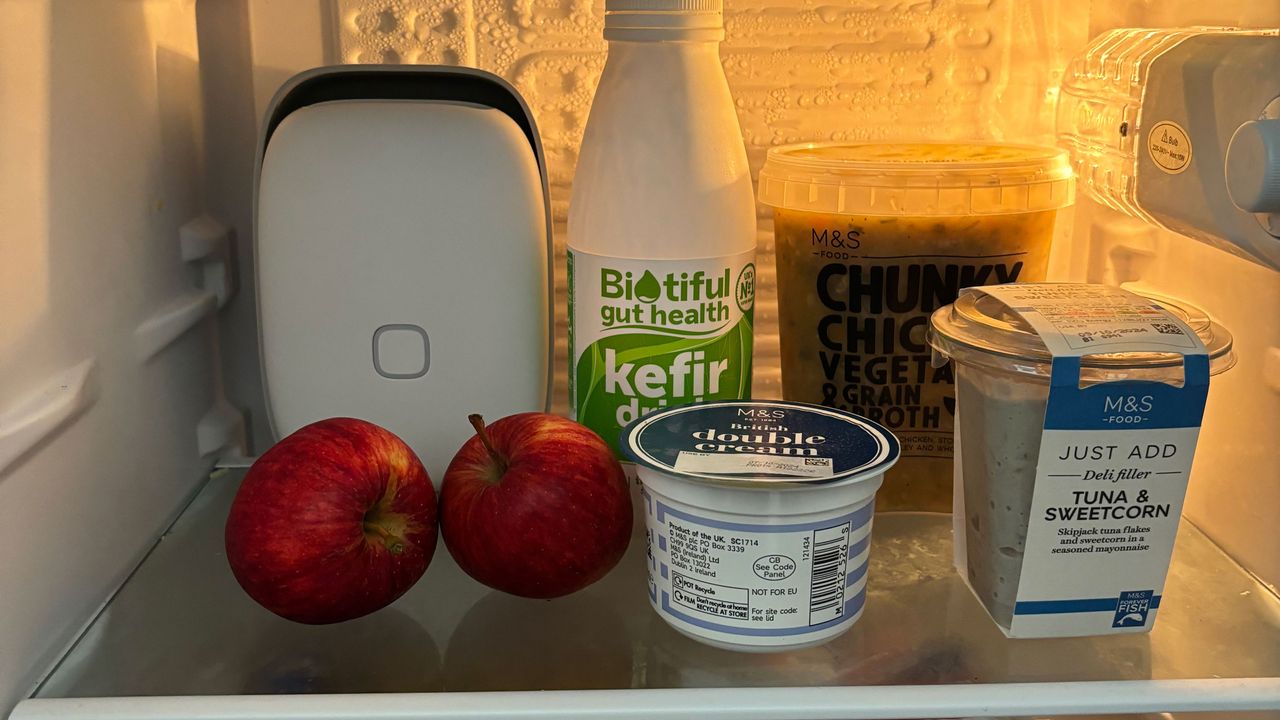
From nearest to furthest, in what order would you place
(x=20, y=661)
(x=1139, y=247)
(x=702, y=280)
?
1. (x=20, y=661)
2. (x=702, y=280)
3. (x=1139, y=247)

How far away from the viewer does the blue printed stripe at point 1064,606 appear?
69 centimetres

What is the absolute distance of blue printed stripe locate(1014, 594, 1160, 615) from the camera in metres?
0.69

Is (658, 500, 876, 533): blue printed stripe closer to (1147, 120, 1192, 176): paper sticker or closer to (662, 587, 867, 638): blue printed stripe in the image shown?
(662, 587, 867, 638): blue printed stripe

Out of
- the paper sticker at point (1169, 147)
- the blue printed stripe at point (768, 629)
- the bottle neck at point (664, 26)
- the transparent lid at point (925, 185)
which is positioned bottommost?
the blue printed stripe at point (768, 629)

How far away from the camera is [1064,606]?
0.69m

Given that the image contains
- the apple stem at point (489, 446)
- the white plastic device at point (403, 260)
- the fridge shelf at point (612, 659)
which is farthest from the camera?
the white plastic device at point (403, 260)

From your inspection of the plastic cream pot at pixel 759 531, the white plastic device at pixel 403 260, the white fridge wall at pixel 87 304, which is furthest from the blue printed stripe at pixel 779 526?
the white fridge wall at pixel 87 304

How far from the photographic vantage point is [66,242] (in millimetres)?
692

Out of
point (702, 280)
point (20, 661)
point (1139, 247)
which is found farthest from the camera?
point (1139, 247)

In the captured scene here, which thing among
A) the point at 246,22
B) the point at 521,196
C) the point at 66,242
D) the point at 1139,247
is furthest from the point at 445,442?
the point at 1139,247

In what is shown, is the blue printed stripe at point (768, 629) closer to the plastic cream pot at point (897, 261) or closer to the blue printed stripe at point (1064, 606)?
the blue printed stripe at point (1064, 606)

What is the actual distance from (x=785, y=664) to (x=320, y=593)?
285mm

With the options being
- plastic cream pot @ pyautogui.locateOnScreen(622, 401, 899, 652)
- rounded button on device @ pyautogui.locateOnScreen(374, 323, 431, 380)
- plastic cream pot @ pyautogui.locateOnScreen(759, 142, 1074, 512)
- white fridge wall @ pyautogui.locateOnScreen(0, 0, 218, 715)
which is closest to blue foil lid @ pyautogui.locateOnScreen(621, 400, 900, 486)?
plastic cream pot @ pyautogui.locateOnScreen(622, 401, 899, 652)

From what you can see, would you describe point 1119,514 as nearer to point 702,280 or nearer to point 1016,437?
point 1016,437
